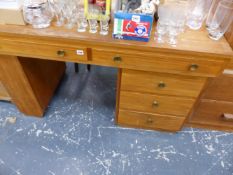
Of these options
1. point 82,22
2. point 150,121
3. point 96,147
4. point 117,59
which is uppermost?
point 82,22

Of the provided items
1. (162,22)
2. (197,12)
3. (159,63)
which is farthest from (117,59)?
(197,12)

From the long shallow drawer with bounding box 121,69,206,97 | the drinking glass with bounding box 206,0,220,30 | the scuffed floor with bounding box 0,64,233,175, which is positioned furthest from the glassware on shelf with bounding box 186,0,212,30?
the scuffed floor with bounding box 0,64,233,175

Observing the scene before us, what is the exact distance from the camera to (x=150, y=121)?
1.25m

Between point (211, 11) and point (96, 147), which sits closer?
point (211, 11)

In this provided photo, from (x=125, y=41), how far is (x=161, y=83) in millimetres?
312

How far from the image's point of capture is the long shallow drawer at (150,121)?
3.97ft

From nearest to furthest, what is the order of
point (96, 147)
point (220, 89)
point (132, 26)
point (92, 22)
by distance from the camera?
point (132, 26), point (92, 22), point (220, 89), point (96, 147)

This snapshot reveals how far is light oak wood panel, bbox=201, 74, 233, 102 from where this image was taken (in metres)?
1.01

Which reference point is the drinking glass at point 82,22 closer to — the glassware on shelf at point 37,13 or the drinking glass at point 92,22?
the drinking glass at point 92,22

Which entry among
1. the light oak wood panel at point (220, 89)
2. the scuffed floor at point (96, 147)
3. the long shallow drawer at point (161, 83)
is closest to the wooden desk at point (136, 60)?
the long shallow drawer at point (161, 83)

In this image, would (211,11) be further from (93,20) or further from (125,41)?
(93,20)

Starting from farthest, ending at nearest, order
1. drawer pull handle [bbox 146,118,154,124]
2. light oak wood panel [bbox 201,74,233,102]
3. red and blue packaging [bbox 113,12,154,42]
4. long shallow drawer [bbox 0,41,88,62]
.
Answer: drawer pull handle [bbox 146,118,154,124], light oak wood panel [bbox 201,74,233,102], long shallow drawer [bbox 0,41,88,62], red and blue packaging [bbox 113,12,154,42]

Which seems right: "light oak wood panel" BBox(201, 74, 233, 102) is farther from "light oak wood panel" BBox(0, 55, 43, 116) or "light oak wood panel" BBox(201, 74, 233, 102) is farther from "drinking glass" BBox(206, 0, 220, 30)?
"light oak wood panel" BBox(0, 55, 43, 116)

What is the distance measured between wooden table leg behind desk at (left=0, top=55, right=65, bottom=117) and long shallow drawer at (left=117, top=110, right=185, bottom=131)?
1.98 ft
